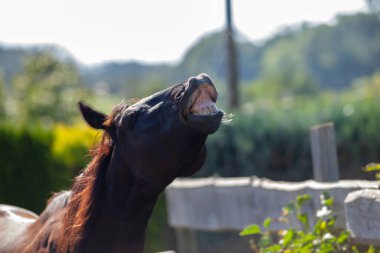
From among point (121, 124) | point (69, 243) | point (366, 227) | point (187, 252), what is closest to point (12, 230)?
point (69, 243)

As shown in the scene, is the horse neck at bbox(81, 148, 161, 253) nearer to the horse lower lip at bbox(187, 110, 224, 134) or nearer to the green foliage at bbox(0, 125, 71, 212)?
the horse lower lip at bbox(187, 110, 224, 134)

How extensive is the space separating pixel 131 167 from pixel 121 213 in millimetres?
273

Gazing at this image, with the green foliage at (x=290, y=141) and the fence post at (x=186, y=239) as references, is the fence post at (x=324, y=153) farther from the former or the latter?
the green foliage at (x=290, y=141)

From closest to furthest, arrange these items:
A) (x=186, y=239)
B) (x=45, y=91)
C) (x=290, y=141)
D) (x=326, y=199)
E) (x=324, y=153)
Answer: (x=326, y=199)
(x=324, y=153)
(x=186, y=239)
(x=290, y=141)
(x=45, y=91)

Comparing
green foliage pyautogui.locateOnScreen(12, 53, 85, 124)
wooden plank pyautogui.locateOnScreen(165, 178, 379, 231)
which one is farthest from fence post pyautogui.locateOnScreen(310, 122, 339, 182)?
green foliage pyautogui.locateOnScreen(12, 53, 85, 124)

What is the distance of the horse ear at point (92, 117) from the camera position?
4156 millimetres

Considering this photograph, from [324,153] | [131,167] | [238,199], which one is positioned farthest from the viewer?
[238,199]

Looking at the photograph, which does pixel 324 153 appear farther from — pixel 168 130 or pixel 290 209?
pixel 168 130

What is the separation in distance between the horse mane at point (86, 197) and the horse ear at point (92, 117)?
0.05 metres

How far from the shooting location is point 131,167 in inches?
156

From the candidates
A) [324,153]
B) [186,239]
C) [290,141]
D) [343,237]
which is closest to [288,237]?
[343,237]

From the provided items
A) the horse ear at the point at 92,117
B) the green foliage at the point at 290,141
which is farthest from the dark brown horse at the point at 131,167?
the green foliage at the point at 290,141

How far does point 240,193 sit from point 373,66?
116215 millimetres

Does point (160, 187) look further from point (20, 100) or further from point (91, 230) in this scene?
point (20, 100)
